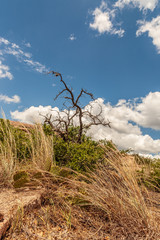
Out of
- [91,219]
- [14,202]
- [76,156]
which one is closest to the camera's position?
[14,202]

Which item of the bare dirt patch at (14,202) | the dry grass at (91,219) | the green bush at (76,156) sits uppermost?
the green bush at (76,156)

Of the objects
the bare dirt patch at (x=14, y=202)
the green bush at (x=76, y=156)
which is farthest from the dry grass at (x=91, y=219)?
the green bush at (x=76, y=156)

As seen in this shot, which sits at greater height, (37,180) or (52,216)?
(37,180)

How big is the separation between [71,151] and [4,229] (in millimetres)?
3020

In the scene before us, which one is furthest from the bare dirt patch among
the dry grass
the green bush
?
the green bush

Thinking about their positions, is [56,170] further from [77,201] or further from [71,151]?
[71,151]

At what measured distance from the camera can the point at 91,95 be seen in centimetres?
657

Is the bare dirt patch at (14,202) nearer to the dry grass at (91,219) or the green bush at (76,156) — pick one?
the dry grass at (91,219)

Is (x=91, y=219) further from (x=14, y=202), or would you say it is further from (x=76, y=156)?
(x=76, y=156)

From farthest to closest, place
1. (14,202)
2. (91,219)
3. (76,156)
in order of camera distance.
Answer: (76,156) → (91,219) → (14,202)

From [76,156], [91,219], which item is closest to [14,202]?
[91,219]

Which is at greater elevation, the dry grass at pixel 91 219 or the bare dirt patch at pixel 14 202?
the bare dirt patch at pixel 14 202

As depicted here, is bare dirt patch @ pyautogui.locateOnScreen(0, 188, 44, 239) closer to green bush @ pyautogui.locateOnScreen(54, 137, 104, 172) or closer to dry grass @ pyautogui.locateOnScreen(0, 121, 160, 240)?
dry grass @ pyautogui.locateOnScreen(0, 121, 160, 240)

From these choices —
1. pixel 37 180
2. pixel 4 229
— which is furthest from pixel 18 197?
pixel 4 229
